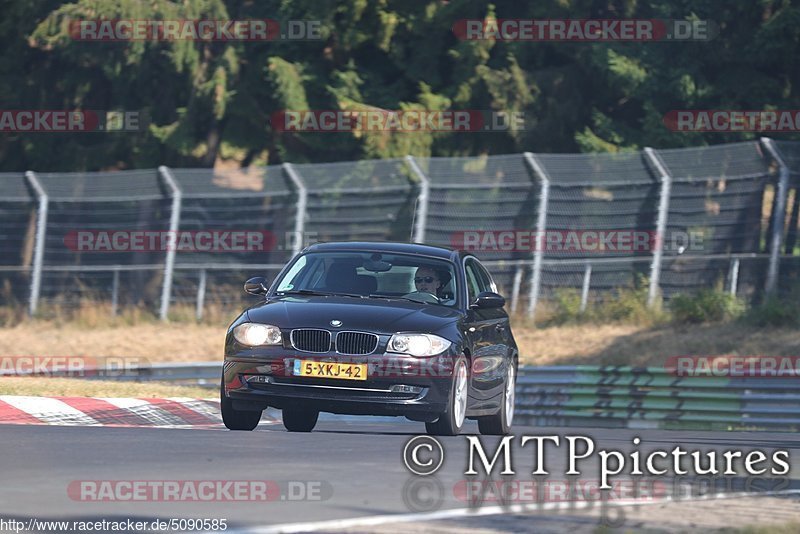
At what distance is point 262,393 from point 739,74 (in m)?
19.9

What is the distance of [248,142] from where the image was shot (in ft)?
109

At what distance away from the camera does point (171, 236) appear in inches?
1084

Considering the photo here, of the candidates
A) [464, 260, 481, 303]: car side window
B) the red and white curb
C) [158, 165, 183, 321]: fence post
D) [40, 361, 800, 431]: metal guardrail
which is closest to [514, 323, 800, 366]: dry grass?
[40, 361, 800, 431]: metal guardrail

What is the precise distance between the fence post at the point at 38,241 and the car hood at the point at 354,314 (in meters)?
16.4

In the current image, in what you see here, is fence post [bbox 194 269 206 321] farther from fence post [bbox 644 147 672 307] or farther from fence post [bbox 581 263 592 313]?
fence post [bbox 644 147 672 307]

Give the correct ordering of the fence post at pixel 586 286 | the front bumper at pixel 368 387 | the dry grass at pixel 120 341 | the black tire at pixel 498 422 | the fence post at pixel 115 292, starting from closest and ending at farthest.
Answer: the front bumper at pixel 368 387 < the black tire at pixel 498 422 < the fence post at pixel 586 286 < the dry grass at pixel 120 341 < the fence post at pixel 115 292

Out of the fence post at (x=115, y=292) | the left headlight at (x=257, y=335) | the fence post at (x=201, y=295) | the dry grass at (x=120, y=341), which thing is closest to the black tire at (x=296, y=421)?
the left headlight at (x=257, y=335)

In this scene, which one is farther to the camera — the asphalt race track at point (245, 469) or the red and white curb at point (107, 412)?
the red and white curb at point (107, 412)

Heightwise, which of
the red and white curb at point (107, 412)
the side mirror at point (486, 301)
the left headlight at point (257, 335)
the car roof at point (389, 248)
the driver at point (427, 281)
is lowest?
the red and white curb at point (107, 412)

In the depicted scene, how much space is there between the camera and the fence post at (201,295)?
27688 millimetres

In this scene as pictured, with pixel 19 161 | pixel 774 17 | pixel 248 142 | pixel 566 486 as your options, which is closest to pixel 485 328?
pixel 566 486

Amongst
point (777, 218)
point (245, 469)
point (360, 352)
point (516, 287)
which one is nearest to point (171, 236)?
point (516, 287)

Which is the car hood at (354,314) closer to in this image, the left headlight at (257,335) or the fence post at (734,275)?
the left headlight at (257,335)

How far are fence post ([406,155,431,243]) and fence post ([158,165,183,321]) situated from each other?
4.38m
